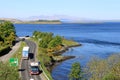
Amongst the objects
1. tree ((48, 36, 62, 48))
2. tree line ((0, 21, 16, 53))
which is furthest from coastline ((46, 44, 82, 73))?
tree line ((0, 21, 16, 53))

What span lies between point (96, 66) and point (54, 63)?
55190 millimetres

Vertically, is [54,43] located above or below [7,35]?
below

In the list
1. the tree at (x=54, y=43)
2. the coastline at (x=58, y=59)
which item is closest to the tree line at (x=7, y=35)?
the tree at (x=54, y=43)

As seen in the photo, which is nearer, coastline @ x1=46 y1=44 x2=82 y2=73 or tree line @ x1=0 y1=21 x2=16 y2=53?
coastline @ x1=46 y1=44 x2=82 y2=73

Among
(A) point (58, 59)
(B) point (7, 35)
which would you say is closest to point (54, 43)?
(A) point (58, 59)

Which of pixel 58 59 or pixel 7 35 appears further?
pixel 7 35

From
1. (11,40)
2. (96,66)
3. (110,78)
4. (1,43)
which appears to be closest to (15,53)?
(1,43)

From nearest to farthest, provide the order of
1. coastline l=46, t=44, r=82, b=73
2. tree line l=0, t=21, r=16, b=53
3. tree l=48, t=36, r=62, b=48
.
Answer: coastline l=46, t=44, r=82, b=73
tree line l=0, t=21, r=16, b=53
tree l=48, t=36, r=62, b=48

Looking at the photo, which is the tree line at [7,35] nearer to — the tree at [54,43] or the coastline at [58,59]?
the tree at [54,43]

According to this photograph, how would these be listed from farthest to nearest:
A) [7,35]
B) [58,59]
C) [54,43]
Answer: [7,35], [54,43], [58,59]

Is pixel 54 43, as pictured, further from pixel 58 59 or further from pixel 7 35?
pixel 7 35

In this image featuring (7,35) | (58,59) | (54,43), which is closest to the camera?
(58,59)

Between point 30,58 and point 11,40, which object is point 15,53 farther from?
point 11,40

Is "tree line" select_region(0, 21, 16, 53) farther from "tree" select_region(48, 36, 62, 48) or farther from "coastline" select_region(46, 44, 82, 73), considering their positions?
"coastline" select_region(46, 44, 82, 73)
